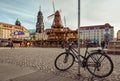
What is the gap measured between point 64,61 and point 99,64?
62.4 inches

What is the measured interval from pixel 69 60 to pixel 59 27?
77.5m

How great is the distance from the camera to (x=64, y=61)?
678 centimetres

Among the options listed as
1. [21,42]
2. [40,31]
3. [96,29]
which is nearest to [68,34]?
[21,42]

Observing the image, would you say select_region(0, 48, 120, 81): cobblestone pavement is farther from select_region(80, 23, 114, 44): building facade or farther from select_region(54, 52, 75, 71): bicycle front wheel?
select_region(80, 23, 114, 44): building facade

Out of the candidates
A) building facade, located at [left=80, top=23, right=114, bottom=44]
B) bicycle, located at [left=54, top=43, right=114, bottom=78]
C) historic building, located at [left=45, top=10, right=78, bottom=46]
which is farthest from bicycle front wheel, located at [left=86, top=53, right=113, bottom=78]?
building facade, located at [left=80, top=23, right=114, bottom=44]

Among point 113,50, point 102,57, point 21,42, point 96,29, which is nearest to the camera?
point 102,57

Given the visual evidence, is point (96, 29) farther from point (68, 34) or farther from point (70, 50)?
point (70, 50)

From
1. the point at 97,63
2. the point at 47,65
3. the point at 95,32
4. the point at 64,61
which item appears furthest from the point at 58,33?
the point at 95,32

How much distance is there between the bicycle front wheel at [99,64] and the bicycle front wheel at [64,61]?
99cm

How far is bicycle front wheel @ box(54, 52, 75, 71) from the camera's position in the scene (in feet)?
22.1

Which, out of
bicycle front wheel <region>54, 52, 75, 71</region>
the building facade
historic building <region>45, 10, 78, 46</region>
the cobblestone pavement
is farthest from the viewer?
the building facade

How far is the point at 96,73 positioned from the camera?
5.78 m

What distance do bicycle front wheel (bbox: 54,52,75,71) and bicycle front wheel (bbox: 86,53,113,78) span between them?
3.24ft

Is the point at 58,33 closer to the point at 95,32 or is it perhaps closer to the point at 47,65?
the point at 47,65
